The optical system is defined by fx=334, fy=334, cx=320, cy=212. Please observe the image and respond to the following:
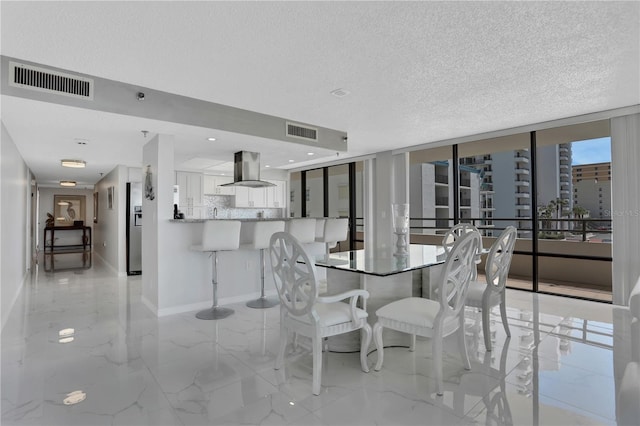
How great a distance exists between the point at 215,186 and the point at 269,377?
238 inches

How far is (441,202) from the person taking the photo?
23.7ft

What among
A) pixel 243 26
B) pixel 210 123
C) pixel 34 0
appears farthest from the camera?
pixel 210 123

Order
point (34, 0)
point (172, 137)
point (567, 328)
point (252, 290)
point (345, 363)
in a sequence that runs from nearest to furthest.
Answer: point (34, 0), point (345, 363), point (567, 328), point (172, 137), point (252, 290)

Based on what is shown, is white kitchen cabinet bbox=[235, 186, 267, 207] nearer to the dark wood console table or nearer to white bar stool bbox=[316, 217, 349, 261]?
white bar stool bbox=[316, 217, 349, 261]

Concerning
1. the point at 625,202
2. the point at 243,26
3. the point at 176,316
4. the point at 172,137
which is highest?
the point at 243,26

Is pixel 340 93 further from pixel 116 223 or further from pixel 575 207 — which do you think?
pixel 116 223

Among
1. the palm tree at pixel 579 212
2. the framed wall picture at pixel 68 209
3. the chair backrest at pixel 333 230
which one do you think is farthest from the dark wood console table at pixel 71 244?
the palm tree at pixel 579 212

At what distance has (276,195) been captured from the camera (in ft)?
27.5

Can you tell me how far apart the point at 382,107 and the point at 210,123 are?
1.97m

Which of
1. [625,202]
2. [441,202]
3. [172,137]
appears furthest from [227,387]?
[441,202]

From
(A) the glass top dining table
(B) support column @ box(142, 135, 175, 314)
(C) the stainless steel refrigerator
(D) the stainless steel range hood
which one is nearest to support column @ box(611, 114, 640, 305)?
(A) the glass top dining table

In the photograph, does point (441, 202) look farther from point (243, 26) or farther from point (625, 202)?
point (243, 26)

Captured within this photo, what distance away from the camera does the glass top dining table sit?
97.3 inches

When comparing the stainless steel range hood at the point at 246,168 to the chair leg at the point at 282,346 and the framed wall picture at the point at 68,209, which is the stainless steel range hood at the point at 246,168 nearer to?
the chair leg at the point at 282,346
